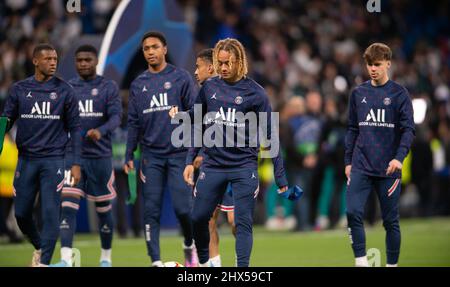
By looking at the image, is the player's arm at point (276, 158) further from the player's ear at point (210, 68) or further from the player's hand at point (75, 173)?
the player's hand at point (75, 173)

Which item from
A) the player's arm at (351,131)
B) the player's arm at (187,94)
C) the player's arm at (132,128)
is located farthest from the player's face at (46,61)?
the player's arm at (351,131)

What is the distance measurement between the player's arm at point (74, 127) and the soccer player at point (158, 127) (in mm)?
640

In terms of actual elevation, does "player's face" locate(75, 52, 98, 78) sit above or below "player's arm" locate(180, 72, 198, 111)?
above

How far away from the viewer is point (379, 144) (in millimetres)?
11812

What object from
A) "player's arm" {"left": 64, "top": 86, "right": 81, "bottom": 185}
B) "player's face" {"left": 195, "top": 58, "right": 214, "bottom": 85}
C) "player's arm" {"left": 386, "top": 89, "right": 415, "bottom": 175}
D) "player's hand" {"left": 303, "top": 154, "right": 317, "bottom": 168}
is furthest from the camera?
"player's hand" {"left": 303, "top": 154, "right": 317, "bottom": 168}

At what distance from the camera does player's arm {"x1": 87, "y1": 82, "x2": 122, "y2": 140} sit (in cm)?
1304

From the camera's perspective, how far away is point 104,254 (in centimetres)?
1339

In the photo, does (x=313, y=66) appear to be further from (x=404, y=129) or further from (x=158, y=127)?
(x=404, y=129)

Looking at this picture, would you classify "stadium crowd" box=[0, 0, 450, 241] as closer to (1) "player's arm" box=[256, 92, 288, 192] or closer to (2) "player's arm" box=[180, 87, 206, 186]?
(2) "player's arm" box=[180, 87, 206, 186]

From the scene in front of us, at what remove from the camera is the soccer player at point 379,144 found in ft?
38.4

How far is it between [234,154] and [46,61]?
2560mm

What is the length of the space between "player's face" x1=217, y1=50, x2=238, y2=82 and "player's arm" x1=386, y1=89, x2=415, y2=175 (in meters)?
1.99

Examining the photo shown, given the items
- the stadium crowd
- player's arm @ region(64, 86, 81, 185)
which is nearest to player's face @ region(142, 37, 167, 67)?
player's arm @ region(64, 86, 81, 185)
